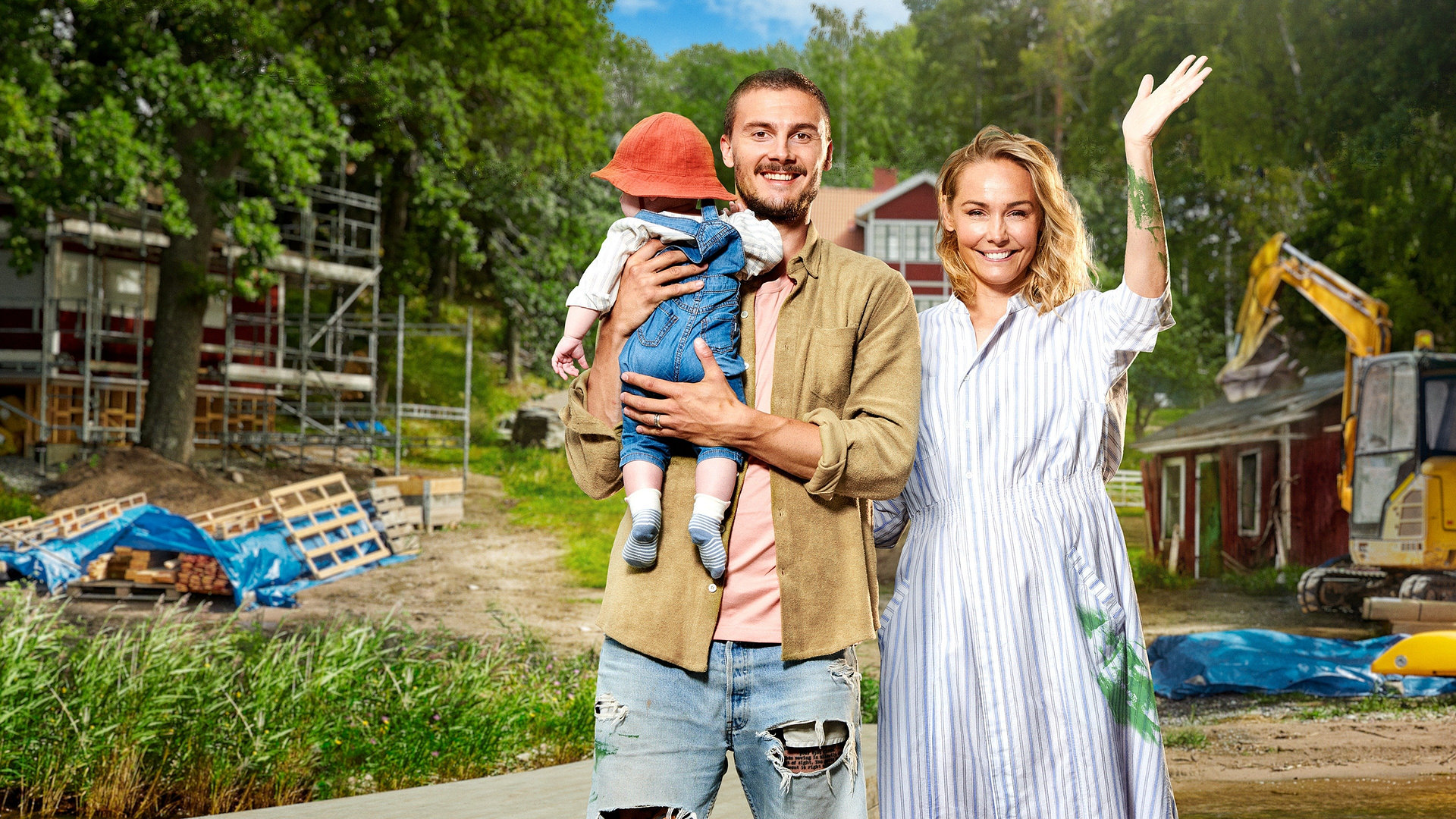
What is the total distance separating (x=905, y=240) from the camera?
1791cm

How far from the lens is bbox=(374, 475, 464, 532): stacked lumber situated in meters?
12.2

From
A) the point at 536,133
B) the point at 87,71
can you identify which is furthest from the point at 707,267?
the point at 536,133

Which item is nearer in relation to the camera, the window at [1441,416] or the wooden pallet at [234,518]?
the window at [1441,416]

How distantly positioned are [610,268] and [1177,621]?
10034 mm

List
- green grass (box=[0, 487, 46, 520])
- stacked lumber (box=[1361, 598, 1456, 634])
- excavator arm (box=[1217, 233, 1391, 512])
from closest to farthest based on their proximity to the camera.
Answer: stacked lumber (box=[1361, 598, 1456, 634]) → excavator arm (box=[1217, 233, 1391, 512]) → green grass (box=[0, 487, 46, 520])

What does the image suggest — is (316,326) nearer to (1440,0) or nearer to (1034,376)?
(1440,0)

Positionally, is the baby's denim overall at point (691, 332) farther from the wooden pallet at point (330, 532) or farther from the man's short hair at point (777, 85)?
the wooden pallet at point (330, 532)

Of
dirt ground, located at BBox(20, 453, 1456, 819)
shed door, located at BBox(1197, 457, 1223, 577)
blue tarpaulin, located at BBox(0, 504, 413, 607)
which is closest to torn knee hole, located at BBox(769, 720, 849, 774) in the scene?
dirt ground, located at BBox(20, 453, 1456, 819)

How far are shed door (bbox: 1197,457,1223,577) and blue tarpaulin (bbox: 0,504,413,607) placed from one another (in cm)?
874

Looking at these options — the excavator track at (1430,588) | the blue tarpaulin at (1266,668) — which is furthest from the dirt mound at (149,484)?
the excavator track at (1430,588)

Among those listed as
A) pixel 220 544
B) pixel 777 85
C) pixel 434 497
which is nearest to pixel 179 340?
pixel 434 497

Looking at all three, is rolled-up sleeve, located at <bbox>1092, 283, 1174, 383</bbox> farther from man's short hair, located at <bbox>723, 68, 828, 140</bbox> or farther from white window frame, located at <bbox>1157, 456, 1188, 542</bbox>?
white window frame, located at <bbox>1157, 456, 1188, 542</bbox>

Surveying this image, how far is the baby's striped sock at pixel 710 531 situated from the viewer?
61.3 inches

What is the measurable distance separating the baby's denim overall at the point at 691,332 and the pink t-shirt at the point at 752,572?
0.06 metres
